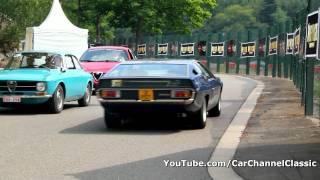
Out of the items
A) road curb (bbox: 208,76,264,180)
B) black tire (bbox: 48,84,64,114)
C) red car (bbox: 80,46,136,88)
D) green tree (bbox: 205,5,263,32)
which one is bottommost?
road curb (bbox: 208,76,264,180)

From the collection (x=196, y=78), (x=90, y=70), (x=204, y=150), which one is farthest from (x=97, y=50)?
(x=204, y=150)

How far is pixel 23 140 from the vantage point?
10.3 m

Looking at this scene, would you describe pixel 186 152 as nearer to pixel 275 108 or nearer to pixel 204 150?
pixel 204 150

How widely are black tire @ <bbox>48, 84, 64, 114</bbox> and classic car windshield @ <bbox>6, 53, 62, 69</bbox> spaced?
71 cm

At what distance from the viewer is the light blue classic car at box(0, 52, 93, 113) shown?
14078 mm

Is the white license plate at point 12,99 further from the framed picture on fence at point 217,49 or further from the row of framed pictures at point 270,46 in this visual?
the framed picture on fence at point 217,49

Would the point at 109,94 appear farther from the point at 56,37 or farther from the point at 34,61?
the point at 56,37

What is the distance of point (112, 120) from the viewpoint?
11.9 meters

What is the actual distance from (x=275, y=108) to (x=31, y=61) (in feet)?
18.8

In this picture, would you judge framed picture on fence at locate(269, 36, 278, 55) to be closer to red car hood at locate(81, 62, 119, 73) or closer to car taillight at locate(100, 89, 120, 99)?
red car hood at locate(81, 62, 119, 73)

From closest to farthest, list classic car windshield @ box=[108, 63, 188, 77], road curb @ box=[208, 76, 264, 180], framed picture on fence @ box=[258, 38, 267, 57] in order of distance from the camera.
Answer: road curb @ box=[208, 76, 264, 180], classic car windshield @ box=[108, 63, 188, 77], framed picture on fence @ box=[258, 38, 267, 57]

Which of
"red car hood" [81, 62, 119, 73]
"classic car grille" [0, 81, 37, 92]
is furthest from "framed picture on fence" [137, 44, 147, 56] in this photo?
"classic car grille" [0, 81, 37, 92]

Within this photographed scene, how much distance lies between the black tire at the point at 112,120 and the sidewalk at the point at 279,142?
2.31m

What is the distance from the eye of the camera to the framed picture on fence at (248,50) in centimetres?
4145
